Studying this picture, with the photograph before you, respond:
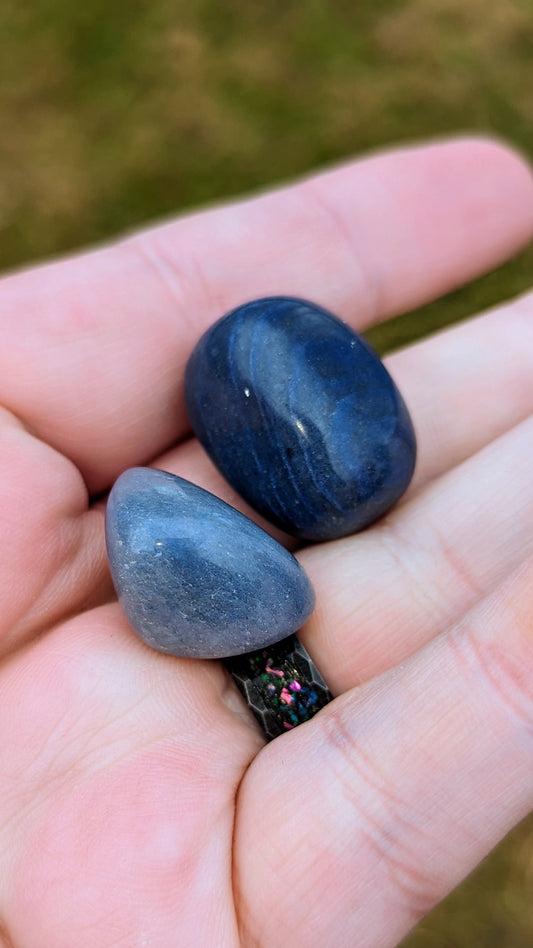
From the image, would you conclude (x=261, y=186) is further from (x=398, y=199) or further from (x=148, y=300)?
(x=148, y=300)

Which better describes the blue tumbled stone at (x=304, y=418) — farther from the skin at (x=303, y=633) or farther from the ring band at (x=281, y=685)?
the ring band at (x=281, y=685)

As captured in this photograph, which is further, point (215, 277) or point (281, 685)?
point (215, 277)

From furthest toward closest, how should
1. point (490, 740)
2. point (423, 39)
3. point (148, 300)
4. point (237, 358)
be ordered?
point (423, 39) → point (148, 300) → point (237, 358) → point (490, 740)

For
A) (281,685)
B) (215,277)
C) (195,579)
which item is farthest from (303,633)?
(215,277)

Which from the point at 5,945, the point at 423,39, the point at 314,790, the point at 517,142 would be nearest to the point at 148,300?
the point at 314,790

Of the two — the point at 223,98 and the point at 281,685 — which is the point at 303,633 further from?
the point at 223,98

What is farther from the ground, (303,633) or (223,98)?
(223,98)

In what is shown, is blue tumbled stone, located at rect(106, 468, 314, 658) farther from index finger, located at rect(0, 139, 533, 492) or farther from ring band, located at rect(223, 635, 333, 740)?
index finger, located at rect(0, 139, 533, 492)
